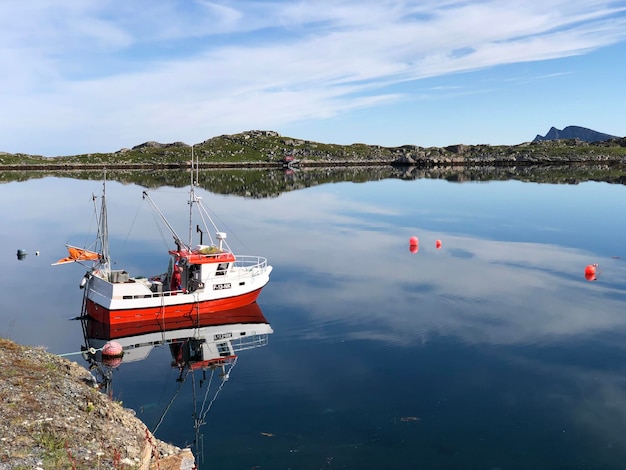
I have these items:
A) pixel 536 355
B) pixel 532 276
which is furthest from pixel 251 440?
pixel 532 276

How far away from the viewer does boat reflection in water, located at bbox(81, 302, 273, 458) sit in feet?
101

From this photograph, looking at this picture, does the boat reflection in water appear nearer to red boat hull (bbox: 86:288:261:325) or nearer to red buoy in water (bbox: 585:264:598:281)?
red boat hull (bbox: 86:288:261:325)

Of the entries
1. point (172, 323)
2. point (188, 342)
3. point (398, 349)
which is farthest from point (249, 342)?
point (398, 349)

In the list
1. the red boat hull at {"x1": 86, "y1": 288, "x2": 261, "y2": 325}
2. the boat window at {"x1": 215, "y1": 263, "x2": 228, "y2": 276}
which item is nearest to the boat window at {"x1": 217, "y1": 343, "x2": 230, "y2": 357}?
the red boat hull at {"x1": 86, "y1": 288, "x2": 261, "y2": 325}

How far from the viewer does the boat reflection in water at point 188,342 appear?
30.7 meters

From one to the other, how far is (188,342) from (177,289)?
6574 millimetres

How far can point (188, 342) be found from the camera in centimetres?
3644

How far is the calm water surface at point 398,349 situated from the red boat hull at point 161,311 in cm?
182

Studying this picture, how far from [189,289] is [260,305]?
19.3ft

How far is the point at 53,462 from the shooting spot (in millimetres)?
15344

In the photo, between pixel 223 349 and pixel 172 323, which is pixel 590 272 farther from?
pixel 172 323

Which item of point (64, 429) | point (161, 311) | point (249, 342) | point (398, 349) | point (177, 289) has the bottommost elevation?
point (249, 342)

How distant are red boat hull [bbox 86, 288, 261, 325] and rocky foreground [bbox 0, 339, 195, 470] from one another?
15.2 m

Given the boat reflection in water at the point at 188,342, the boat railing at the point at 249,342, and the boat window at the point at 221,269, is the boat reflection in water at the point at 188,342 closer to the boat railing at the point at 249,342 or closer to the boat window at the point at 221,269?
the boat railing at the point at 249,342
